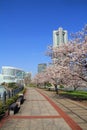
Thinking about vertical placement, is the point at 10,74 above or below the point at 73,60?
above

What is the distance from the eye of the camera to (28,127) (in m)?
12.0

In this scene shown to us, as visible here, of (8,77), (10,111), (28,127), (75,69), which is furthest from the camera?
(8,77)

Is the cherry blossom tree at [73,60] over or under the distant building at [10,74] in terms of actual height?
under

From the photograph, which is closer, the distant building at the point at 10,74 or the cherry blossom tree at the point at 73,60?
the cherry blossom tree at the point at 73,60

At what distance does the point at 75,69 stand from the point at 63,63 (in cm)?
159

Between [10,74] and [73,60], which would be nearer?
[73,60]

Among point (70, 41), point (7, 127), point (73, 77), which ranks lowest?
point (7, 127)

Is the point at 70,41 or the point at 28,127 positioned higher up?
the point at 70,41

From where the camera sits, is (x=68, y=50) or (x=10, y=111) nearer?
(x=10, y=111)

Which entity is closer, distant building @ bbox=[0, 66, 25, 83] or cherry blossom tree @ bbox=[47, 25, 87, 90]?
cherry blossom tree @ bbox=[47, 25, 87, 90]

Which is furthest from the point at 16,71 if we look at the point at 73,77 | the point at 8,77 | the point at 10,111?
the point at 10,111

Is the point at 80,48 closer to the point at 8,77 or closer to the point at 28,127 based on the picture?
the point at 28,127

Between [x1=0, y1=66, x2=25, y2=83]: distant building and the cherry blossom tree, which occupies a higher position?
[x1=0, y1=66, x2=25, y2=83]: distant building

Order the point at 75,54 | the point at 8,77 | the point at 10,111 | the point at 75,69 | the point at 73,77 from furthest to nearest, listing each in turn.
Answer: the point at 8,77, the point at 73,77, the point at 75,69, the point at 75,54, the point at 10,111
